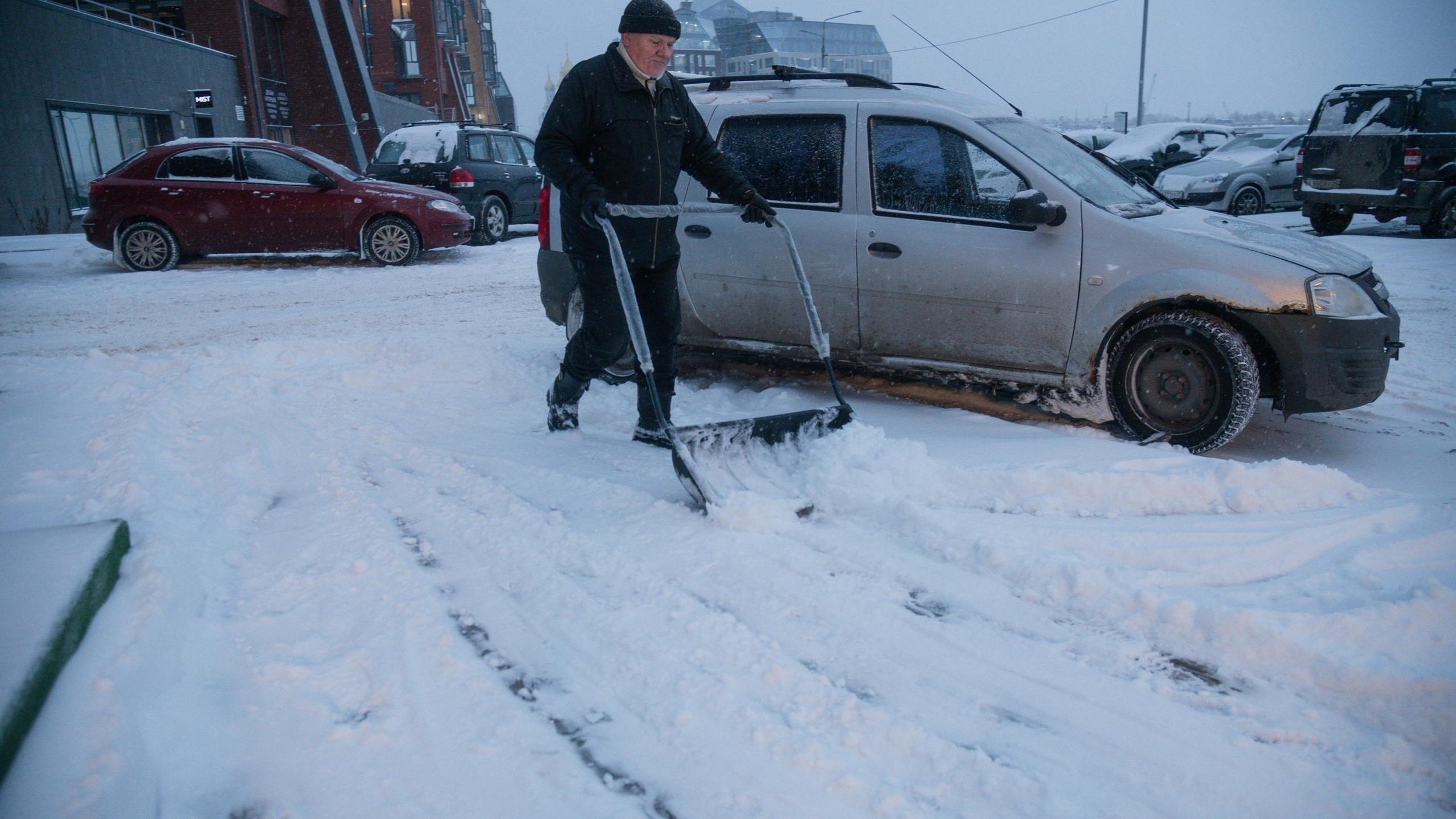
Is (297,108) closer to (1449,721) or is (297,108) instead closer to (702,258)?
(702,258)

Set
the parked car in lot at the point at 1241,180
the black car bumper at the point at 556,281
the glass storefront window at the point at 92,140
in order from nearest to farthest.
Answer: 1. the black car bumper at the point at 556,281
2. the parked car in lot at the point at 1241,180
3. the glass storefront window at the point at 92,140

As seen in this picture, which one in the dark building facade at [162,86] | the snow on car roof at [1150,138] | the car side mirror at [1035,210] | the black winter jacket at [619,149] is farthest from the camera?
the snow on car roof at [1150,138]

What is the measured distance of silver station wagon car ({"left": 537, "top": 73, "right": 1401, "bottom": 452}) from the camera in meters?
4.07

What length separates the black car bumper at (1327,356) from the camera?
3.97 meters

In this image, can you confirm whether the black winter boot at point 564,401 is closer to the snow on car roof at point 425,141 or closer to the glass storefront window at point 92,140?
the snow on car roof at point 425,141

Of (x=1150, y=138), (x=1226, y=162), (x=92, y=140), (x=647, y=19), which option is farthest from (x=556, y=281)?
(x=1150, y=138)

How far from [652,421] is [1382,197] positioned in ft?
40.5

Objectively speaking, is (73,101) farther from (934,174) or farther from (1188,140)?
(1188,140)

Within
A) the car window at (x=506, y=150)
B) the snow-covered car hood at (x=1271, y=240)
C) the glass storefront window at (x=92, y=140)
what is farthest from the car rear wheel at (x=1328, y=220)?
the glass storefront window at (x=92, y=140)

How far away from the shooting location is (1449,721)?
6.89ft

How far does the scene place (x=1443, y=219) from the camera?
1184 centimetres

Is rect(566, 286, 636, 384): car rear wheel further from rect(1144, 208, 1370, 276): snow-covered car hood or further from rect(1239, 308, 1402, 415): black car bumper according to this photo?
rect(1239, 308, 1402, 415): black car bumper

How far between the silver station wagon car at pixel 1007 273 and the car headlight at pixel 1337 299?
11 millimetres

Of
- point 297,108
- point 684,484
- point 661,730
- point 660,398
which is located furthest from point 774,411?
point 297,108
